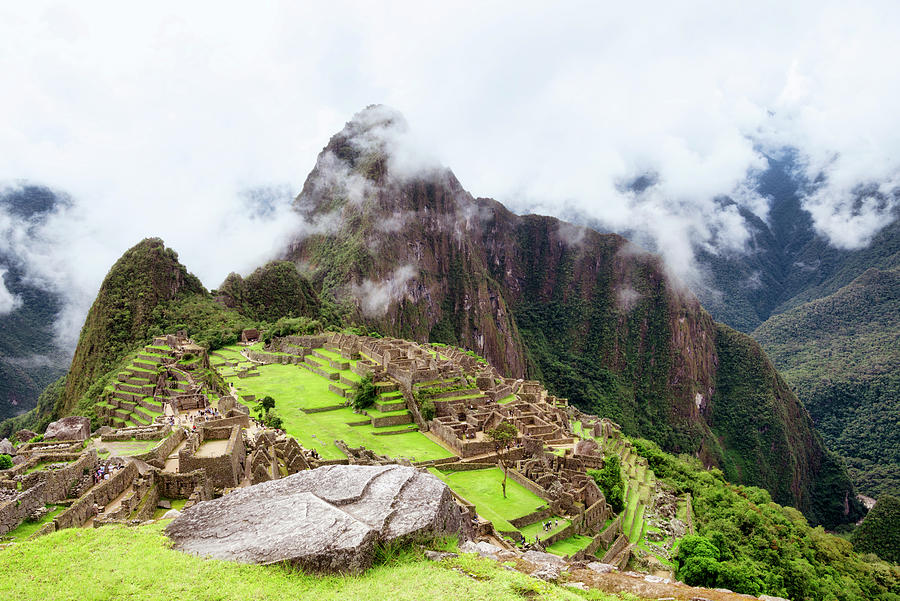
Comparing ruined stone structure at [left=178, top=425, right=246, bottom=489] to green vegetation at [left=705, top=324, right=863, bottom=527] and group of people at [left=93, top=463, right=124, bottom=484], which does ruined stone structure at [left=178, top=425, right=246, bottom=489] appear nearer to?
group of people at [left=93, top=463, right=124, bottom=484]

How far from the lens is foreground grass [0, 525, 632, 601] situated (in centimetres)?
844

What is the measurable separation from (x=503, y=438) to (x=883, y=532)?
46.3 metres

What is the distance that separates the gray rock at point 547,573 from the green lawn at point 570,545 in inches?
566

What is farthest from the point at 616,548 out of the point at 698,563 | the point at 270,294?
the point at 270,294

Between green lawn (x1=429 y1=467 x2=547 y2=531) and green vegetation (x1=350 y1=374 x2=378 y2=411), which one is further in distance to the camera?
green vegetation (x1=350 y1=374 x2=378 y2=411)

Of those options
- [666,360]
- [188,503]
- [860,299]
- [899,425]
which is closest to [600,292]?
[666,360]

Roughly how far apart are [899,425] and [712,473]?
73.2 m

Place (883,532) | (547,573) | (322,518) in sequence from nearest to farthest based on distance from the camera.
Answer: (322,518) → (547,573) → (883,532)

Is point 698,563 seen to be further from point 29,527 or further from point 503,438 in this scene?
point 29,527

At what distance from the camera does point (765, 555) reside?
111 feet

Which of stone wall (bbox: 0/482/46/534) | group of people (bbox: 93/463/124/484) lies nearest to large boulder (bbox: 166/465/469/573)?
stone wall (bbox: 0/482/46/534)

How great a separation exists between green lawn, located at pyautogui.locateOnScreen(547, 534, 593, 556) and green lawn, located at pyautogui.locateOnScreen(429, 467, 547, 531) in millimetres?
2102

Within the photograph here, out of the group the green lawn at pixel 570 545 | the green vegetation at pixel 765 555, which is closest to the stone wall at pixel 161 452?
the green lawn at pixel 570 545

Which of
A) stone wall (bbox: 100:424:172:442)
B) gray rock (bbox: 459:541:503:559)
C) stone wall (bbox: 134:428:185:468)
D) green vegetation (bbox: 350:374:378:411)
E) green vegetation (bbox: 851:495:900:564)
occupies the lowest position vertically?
green vegetation (bbox: 851:495:900:564)
